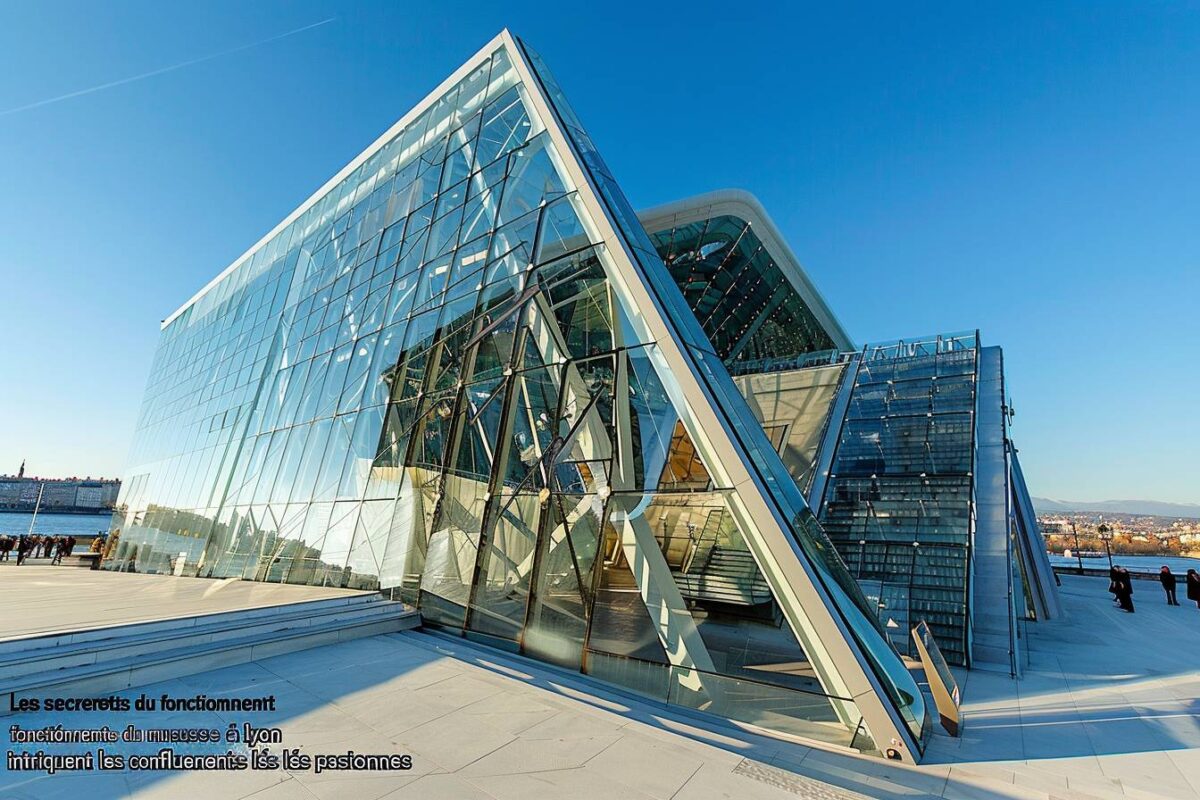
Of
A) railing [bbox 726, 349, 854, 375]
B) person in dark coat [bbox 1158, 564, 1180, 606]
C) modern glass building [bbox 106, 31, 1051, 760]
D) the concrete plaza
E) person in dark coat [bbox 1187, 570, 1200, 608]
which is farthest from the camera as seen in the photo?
railing [bbox 726, 349, 854, 375]

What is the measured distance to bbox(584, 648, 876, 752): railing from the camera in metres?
4.84

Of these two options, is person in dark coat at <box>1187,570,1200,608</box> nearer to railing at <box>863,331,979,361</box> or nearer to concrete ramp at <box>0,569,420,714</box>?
railing at <box>863,331,979,361</box>

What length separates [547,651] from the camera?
682 centimetres

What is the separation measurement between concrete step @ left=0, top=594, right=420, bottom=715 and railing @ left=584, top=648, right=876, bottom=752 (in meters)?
3.51

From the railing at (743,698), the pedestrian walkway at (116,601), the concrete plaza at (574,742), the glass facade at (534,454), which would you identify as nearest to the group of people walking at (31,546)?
the glass facade at (534,454)

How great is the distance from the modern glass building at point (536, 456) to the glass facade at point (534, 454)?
4 cm

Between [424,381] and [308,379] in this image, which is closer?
[424,381]

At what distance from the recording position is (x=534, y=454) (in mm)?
7910

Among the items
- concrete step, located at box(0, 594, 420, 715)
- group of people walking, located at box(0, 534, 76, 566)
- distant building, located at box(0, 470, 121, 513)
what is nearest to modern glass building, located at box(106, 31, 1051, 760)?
concrete step, located at box(0, 594, 420, 715)

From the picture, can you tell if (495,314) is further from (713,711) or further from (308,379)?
(308,379)

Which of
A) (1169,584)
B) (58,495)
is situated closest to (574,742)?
(1169,584)

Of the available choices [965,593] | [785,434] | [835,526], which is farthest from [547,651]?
[785,434]

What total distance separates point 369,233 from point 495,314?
8.51 metres

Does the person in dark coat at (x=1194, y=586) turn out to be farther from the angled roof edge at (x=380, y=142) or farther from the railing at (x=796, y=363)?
the angled roof edge at (x=380, y=142)
